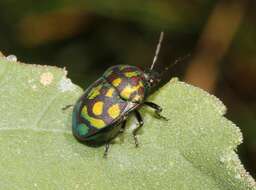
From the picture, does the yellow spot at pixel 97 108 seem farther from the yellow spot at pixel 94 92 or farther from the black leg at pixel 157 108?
the black leg at pixel 157 108

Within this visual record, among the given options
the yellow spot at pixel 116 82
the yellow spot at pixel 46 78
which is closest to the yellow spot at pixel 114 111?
the yellow spot at pixel 116 82

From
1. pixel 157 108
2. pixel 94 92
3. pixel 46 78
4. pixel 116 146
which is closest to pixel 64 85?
pixel 46 78

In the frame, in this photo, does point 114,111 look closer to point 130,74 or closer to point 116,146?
point 116,146

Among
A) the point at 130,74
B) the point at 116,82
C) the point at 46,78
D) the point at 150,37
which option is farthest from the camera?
the point at 150,37

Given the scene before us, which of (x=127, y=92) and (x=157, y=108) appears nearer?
(x=157, y=108)

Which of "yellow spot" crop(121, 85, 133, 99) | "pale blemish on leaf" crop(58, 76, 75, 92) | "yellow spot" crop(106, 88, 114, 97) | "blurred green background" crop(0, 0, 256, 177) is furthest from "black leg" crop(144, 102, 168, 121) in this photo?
"blurred green background" crop(0, 0, 256, 177)

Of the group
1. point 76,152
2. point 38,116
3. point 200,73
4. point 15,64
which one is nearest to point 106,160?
point 76,152
